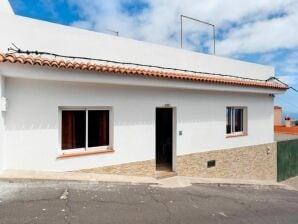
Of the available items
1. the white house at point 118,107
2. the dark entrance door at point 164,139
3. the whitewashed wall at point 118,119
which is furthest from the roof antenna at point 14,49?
the dark entrance door at point 164,139

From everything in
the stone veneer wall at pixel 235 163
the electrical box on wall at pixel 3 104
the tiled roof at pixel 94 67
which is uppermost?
the tiled roof at pixel 94 67

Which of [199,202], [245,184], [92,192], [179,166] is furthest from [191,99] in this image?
[92,192]

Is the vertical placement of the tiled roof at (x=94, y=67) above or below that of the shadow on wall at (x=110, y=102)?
above

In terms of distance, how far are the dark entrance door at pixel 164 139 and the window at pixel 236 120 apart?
2.99 metres

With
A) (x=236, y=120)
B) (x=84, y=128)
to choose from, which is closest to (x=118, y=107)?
(x=84, y=128)

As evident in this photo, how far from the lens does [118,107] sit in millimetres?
9484

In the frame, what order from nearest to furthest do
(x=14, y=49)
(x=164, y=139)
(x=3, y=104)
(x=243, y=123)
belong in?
(x=3, y=104) < (x=14, y=49) < (x=164, y=139) < (x=243, y=123)

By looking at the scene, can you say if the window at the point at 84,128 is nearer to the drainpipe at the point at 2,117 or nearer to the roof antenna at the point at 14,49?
the drainpipe at the point at 2,117

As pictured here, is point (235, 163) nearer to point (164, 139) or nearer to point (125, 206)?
point (164, 139)

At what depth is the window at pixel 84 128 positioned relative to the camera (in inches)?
339

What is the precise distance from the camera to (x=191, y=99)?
38.1 feet

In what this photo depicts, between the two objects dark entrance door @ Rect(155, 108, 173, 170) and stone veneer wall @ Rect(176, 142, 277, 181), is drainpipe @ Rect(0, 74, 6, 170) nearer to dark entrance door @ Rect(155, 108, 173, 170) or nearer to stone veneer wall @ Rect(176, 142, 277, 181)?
dark entrance door @ Rect(155, 108, 173, 170)

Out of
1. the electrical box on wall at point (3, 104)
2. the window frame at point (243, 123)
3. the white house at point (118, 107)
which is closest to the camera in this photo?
the electrical box on wall at point (3, 104)

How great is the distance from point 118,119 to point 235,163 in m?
6.80
